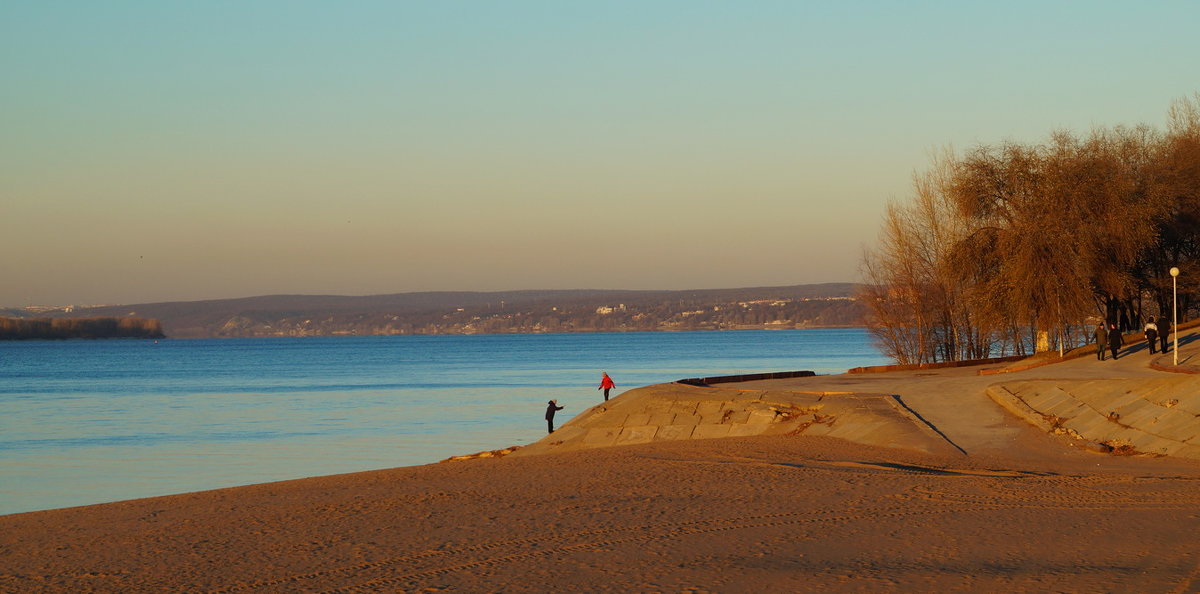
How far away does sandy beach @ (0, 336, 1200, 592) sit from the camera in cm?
1012

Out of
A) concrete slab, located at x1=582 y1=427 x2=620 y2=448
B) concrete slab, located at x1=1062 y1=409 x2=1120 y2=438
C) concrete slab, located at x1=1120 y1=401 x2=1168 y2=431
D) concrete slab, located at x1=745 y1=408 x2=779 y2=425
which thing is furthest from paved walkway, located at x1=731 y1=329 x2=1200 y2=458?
concrete slab, located at x1=582 y1=427 x2=620 y2=448

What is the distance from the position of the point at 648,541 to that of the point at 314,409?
39931 millimetres

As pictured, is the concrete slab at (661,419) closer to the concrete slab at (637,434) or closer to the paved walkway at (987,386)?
the concrete slab at (637,434)

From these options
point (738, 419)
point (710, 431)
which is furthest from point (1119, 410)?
point (710, 431)

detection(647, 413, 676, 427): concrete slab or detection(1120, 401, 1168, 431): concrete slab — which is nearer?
detection(1120, 401, 1168, 431): concrete slab

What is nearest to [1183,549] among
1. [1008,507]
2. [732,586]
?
[1008,507]

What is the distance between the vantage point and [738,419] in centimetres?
2467

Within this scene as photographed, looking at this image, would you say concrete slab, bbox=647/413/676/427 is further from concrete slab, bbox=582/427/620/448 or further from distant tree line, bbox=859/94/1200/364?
distant tree line, bbox=859/94/1200/364

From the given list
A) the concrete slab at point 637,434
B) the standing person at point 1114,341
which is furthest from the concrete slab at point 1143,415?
the standing person at point 1114,341

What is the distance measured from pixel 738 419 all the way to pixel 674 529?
40.3 ft

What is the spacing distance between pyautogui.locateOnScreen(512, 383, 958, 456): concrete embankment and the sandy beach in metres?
1.75

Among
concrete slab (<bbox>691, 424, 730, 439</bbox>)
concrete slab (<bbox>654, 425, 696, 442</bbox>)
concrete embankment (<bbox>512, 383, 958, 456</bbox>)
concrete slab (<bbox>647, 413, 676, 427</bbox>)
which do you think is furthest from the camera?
concrete slab (<bbox>647, 413, 676, 427</bbox>)

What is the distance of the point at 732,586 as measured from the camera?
9.68m

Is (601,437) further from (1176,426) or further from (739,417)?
(1176,426)
